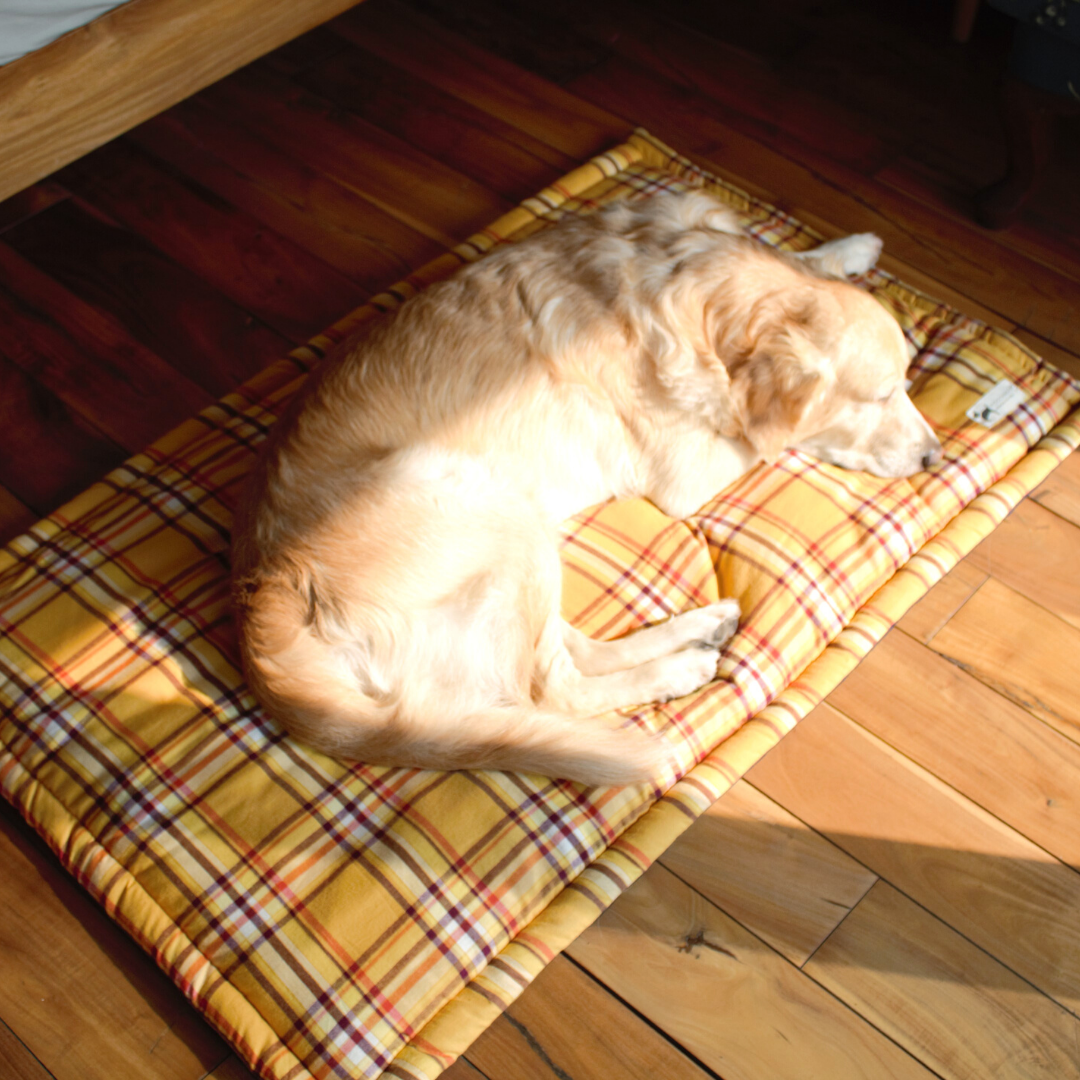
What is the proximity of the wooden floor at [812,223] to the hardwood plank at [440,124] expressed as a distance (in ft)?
0.04

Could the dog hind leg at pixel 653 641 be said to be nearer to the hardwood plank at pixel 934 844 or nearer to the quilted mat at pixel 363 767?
the quilted mat at pixel 363 767

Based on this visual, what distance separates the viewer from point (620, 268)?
189cm

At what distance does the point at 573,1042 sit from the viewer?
1646mm

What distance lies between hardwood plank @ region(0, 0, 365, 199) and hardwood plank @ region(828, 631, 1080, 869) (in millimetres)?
2041

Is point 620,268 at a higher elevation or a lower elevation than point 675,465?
higher

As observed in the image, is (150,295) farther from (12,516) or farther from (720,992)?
(720,992)

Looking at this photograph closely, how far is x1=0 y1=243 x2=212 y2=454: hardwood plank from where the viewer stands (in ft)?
8.24

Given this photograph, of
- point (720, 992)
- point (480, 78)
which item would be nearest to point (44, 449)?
point (480, 78)

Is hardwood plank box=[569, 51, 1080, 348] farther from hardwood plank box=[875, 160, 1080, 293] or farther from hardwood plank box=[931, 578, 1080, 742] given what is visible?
hardwood plank box=[931, 578, 1080, 742]

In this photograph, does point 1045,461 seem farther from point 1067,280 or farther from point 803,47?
point 803,47

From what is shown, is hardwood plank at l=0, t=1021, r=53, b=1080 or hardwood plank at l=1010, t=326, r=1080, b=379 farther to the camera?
hardwood plank at l=1010, t=326, r=1080, b=379

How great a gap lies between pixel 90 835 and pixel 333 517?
74 centimetres

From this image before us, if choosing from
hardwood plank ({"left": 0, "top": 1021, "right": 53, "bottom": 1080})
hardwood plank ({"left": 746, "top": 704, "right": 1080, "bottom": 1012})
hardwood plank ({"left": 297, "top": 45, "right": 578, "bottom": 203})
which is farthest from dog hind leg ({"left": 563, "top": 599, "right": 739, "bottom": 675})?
hardwood plank ({"left": 297, "top": 45, "right": 578, "bottom": 203})

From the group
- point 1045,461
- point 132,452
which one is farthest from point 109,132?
point 1045,461
